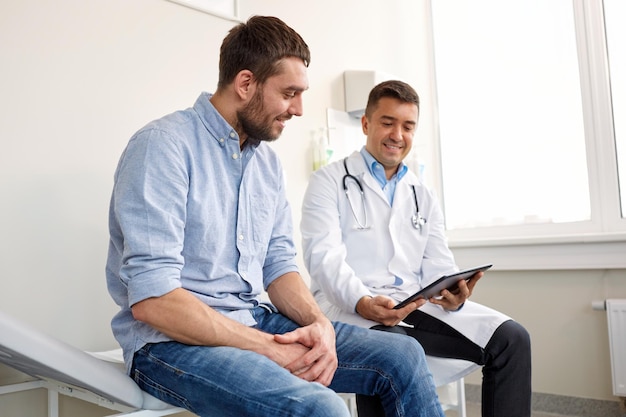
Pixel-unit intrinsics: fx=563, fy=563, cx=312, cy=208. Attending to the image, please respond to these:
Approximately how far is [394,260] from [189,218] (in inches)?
33.3

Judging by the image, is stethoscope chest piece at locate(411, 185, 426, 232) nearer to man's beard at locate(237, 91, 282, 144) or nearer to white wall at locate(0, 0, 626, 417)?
white wall at locate(0, 0, 626, 417)

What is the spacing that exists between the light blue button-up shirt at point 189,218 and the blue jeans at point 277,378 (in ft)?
0.24

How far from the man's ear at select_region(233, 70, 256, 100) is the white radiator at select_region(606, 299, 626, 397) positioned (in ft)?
5.74

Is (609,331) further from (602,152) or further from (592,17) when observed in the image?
(592,17)

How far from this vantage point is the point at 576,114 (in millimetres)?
2539

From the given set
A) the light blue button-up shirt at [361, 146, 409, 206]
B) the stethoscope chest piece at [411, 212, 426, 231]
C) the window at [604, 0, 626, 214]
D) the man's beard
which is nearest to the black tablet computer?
the stethoscope chest piece at [411, 212, 426, 231]

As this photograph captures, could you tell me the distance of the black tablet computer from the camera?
1.42 meters

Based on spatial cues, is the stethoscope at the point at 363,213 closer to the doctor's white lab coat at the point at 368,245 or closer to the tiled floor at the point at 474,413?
the doctor's white lab coat at the point at 368,245

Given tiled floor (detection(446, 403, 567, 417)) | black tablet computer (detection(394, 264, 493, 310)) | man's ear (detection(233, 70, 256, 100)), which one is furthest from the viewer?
tiled floor (detection(446, 403, 567, 417))

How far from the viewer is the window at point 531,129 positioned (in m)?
2.43

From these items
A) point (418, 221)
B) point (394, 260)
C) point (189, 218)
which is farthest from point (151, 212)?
point (418, 221)

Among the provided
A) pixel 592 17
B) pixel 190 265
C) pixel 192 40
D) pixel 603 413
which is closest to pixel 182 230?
pixel 190 265

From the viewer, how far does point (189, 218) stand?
114 cm

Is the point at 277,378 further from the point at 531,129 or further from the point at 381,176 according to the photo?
the point at 531,129
